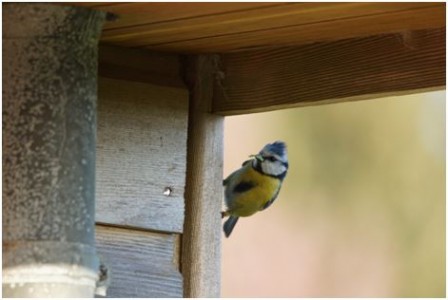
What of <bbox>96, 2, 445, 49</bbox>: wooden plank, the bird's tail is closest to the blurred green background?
the bird's tail

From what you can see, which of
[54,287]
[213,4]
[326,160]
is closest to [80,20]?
[213,4]

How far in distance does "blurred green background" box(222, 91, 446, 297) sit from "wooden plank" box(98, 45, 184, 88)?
8.59 feet

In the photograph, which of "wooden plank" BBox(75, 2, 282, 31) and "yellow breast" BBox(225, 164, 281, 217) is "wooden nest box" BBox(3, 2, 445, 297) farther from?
"yellow breast" BBox(225, 164, 281, 217)

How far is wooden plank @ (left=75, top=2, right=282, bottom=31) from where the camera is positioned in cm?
217

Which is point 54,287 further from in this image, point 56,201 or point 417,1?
point 417,1

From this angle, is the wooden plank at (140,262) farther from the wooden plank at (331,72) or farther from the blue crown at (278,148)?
the blue crown at (278,148)

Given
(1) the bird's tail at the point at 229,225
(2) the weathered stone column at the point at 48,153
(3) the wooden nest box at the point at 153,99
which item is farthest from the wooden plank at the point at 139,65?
(1) the bird's tail at the point at 229,225

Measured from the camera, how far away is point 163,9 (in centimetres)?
222

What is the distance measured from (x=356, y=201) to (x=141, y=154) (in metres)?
3.50

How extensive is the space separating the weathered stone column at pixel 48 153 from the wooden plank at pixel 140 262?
434mm

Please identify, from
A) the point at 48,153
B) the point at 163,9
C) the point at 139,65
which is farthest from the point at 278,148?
the point at 48,153

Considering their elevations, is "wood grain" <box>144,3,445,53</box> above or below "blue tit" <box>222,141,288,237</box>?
above

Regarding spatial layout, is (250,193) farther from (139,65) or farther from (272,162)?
(139,65)

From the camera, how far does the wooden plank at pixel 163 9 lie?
2170 mm
